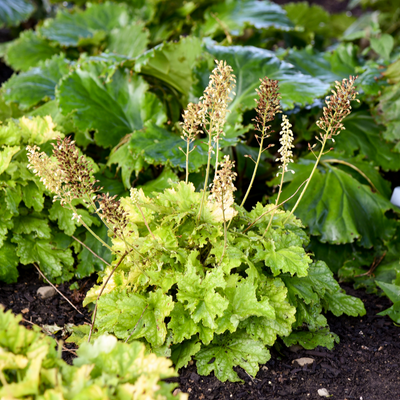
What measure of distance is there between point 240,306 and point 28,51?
316 cm

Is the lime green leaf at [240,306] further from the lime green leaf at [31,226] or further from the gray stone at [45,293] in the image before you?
the lime green leaf at [31,226]

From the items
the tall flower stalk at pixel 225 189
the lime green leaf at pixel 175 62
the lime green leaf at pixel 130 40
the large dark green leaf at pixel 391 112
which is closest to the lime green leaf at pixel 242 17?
the lime green leaf at pixel 130 40

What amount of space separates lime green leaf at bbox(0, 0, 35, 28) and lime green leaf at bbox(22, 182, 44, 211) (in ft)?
11.3

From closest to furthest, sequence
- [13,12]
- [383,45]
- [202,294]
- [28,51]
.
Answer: [202,294]
[383,45]
[28,51]
[13,12]

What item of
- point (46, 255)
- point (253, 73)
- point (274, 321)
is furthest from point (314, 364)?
point (253, 73)

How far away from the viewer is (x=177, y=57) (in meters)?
2.66

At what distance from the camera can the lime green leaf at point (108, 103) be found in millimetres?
2508

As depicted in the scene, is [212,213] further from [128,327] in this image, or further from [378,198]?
[378,198]

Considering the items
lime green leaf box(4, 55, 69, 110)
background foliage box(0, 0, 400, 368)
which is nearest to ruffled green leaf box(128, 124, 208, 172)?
background foliage box(0, 0, 400, 368)

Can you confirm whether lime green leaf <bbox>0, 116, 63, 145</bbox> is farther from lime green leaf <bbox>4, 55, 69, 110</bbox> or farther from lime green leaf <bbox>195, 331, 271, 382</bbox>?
lime green leaf <bbox>195, 331, 271, 382</bbox>

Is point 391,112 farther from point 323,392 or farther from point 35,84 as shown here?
point 35,84

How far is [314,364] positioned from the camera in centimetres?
176

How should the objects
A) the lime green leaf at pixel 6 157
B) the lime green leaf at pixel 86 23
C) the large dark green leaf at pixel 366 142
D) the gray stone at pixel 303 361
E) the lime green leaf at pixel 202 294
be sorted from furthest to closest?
the lime green leaf at pixel 86 23 → the large dark green leaf at pixel 366 142 → the lime green leaf at pixel 6 157 → the gray stone at pixel 303 361 → the lime green leaf at pixel 202 294

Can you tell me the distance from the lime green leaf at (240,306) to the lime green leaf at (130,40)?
92.3 inches
